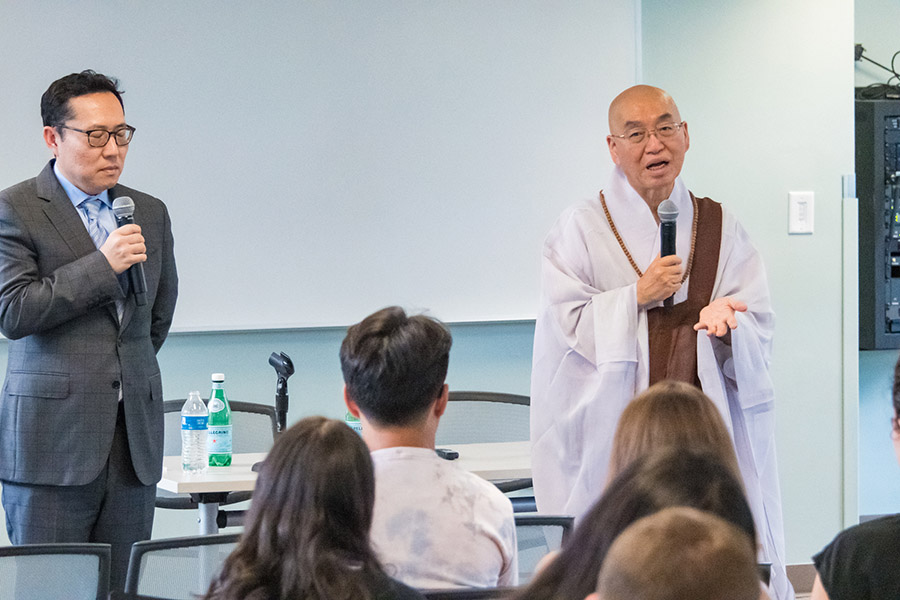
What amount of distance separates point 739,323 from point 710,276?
0.17 m

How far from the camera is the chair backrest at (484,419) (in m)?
3.59

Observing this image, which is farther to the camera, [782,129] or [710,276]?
[782,129]

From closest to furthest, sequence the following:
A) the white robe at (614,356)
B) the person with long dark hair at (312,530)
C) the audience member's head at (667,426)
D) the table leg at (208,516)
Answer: the person with long dark hair at (312,530)
the audience member's head at (667,426)
the white robe at (614,356)
the table leg at (208,516)

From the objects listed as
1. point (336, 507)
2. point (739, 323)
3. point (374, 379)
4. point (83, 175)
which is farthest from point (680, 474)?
point (83, 175)

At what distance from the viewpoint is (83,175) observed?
2520mm

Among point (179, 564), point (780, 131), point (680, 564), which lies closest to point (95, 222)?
point (179, 564)

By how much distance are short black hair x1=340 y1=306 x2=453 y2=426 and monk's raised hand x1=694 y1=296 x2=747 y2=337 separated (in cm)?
92

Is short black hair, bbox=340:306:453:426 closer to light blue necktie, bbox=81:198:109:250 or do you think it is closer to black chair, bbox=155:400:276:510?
light blue necktie, bbox=81:198:109:250

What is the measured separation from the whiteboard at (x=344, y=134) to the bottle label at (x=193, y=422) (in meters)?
1.02

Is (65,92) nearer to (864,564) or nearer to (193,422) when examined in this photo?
(193,422)

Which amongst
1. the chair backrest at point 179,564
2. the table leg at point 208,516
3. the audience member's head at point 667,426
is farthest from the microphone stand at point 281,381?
the audience member's head at point 667,426

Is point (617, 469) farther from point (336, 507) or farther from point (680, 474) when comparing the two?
point (680, 474)

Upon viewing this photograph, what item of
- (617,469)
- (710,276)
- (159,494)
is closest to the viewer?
(617,469)

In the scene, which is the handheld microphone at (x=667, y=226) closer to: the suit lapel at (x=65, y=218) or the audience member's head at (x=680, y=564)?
the suit lapel at (x=65, y=218)
